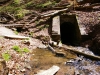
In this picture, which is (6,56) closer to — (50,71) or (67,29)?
(50,71)

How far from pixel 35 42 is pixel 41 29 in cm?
263

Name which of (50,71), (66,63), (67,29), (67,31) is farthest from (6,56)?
(67,31)

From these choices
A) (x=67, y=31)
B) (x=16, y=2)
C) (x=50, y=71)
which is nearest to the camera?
(x=50, y=71)

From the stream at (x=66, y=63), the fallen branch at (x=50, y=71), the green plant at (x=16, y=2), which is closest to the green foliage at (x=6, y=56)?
the stream at (x=66, y=63)

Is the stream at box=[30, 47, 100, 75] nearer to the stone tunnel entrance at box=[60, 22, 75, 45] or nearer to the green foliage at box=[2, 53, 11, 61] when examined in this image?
the green foliage at box=[2, 53, 11, 61]

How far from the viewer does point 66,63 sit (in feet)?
31.7

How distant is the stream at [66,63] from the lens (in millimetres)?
8656

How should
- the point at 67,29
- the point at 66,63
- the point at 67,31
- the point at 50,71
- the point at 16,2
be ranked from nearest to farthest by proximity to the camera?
1. the point at 50,71
2. the point at 66,63
3. the point at 67,29
4. the point at 67,31
5. the point at 16,2

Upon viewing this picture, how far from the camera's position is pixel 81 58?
34.1 ft

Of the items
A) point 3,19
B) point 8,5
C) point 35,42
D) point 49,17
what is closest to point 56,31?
point 35,42

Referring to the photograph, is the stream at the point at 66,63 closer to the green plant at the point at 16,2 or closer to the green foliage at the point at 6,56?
the green foliage at the point at 6,56

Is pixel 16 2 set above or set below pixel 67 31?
above

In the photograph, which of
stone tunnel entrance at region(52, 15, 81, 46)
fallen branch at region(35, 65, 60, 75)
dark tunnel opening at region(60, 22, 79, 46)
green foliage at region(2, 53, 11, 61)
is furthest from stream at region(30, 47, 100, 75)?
dark tunnel opening at region(60, 22, 79, 46)

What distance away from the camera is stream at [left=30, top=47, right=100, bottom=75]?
8.66 m
